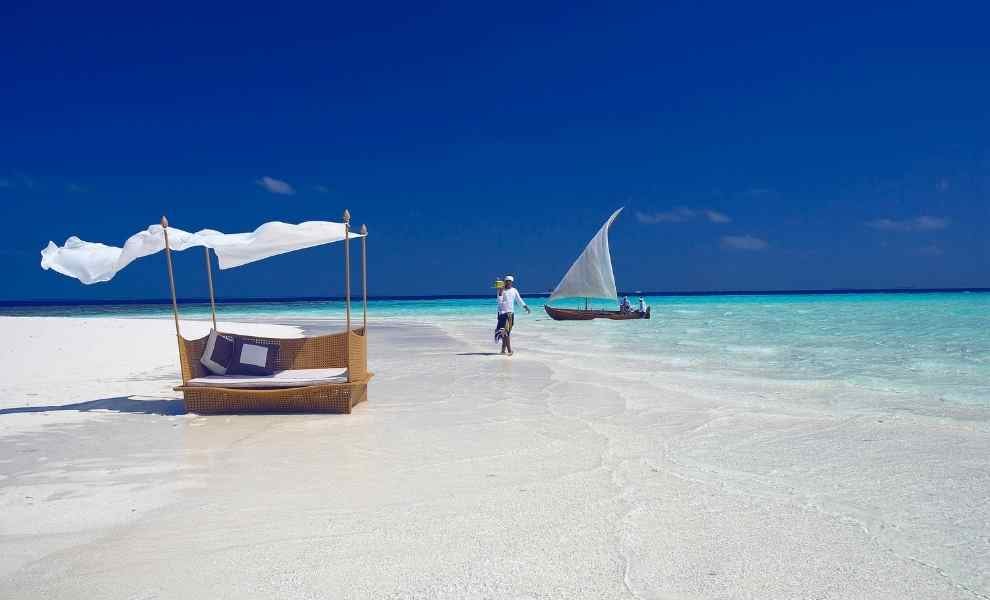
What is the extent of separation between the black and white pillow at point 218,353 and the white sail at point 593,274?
2883 centimetres

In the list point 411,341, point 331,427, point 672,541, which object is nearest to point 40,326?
point 411,341

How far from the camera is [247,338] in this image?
32.8ft

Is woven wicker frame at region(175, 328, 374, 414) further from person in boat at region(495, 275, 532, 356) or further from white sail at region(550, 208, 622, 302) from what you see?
white sail at region(550, 208, 622, 302)

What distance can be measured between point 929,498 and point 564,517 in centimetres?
295

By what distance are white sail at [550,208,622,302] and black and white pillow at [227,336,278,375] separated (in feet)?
93.7

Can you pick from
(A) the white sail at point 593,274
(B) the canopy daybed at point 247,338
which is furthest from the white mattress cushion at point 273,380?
(A) the white sail at point 593,274

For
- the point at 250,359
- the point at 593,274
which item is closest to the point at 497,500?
the point at 250,359

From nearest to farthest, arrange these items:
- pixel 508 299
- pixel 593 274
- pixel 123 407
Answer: pixel 123 407
pixel 508 299
pixel 593 274

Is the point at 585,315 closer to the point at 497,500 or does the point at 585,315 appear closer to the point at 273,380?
the point at 273,380

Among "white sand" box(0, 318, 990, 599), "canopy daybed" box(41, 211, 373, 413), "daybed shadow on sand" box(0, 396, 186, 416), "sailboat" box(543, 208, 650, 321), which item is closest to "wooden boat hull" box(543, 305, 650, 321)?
"sailboat" box(543, 208, 650, 321)

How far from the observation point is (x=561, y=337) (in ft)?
82.1

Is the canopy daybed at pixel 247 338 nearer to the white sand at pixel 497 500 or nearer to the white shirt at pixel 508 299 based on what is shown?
the white sand at pixel 497 500

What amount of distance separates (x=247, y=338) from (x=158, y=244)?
180 cm

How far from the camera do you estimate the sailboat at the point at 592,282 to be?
1446 inches
